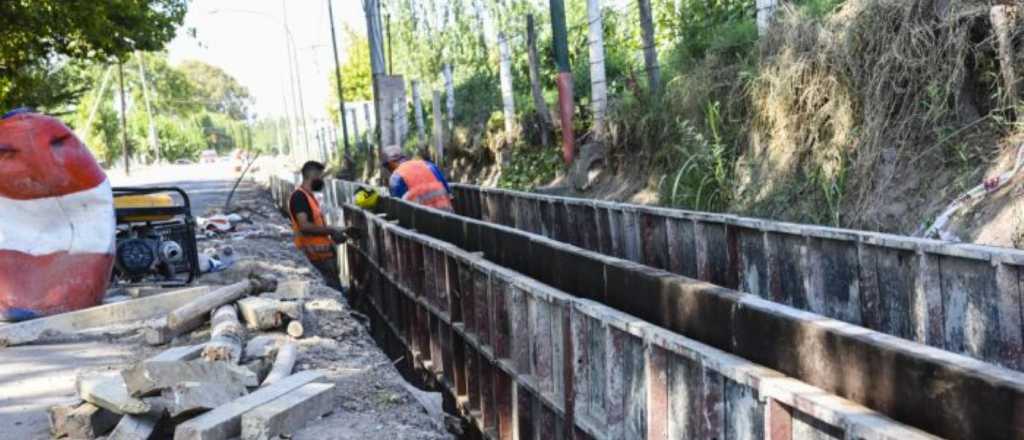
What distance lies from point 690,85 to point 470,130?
11.8m

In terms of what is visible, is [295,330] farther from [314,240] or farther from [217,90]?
[217,90]

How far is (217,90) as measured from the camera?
412 feet

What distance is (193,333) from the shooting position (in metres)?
7.71

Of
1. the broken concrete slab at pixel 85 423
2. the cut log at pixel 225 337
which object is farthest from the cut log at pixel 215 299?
the broken concrete slab at pixel 85 423

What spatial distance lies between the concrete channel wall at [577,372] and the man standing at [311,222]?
1806 mm

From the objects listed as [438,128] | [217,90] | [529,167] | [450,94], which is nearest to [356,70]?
[450,94]

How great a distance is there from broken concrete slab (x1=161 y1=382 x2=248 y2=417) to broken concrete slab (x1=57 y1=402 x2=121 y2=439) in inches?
14.8

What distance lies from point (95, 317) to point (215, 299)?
130 cm

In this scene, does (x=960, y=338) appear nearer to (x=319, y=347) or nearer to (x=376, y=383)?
(x=376, y=383)

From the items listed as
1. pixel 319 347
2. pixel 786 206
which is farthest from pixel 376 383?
pixel 786 206

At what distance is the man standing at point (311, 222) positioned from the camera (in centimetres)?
1070

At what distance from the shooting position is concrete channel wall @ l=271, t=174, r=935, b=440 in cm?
311

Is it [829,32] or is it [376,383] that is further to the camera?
[829,32]

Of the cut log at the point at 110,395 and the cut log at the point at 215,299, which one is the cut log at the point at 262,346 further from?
the cut log at the point at 110,395
